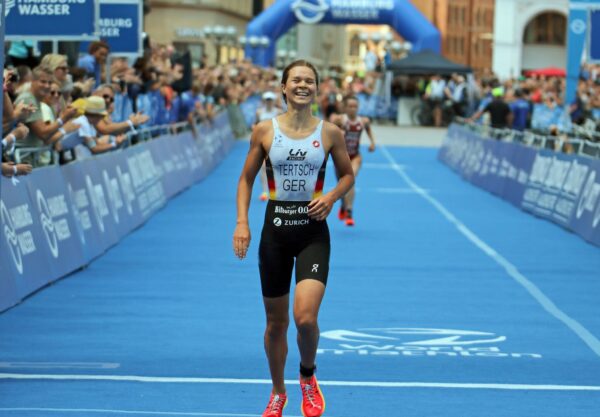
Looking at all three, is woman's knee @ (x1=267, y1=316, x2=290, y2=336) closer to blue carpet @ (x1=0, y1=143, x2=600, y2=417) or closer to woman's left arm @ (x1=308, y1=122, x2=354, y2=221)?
blue carpet @ (x1=0, y1=143, x2=600, y2=417)

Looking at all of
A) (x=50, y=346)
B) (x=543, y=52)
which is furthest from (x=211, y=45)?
(x=50, y=346)

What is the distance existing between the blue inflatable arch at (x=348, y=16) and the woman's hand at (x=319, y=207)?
51951 mm

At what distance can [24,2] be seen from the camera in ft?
56.0

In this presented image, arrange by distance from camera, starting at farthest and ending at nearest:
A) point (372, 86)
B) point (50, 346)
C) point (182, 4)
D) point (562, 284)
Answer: point (182, 4), point (372, 86), point (562, 284), point (50, 346)

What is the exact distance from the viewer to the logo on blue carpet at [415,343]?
10656 millimetres

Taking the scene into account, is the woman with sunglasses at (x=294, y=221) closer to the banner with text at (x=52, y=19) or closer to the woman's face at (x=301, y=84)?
the woman's face at (x=301, y=84)

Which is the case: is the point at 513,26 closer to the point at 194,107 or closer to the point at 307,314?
the point at 194,107

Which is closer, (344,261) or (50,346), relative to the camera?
(50,346)

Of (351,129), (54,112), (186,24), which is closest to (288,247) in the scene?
(54,112)

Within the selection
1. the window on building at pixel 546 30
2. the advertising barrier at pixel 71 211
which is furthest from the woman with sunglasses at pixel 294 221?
the window on building at pixel 546 30

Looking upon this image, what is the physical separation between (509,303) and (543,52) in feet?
344

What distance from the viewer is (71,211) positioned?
15117 millimetres

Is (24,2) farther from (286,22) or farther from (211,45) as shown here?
(211,45)

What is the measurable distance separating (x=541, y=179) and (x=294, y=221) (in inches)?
641
